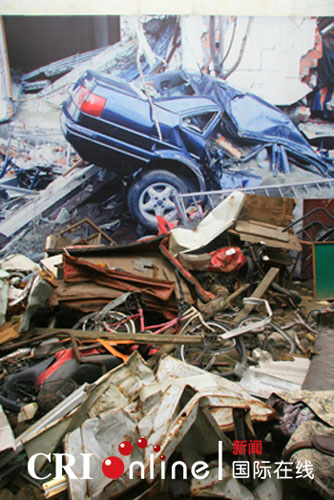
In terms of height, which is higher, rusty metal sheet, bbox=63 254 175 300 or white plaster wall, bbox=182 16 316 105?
white plaster wall, bbox=182 16 316 105

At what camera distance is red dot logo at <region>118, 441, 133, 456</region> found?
244 cm

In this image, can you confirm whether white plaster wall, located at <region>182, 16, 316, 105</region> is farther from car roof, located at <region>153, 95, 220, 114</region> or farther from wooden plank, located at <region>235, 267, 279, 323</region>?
wooden plank, located at <region>235, 267, 279, 323</region>

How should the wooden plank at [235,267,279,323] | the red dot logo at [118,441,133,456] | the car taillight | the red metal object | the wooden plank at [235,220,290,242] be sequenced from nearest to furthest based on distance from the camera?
the red dot logo at [118,441,133,456], the wooden plank at [235,267,279,323], the red metal object, the wooden plank at [235,220,290,242], the car taillight

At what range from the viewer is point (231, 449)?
2.41m

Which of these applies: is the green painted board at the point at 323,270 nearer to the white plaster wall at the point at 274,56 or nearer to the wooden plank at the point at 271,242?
the wooden plank at the point at 271,242

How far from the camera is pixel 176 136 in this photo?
7035mm

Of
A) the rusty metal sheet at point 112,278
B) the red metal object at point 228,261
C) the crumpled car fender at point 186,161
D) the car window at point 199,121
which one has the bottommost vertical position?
the red metal object at point 228,261

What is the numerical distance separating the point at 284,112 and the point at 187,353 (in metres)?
5.36

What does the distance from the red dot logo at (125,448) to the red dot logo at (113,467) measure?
0.05 metres

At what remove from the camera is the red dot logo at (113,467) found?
2303mm

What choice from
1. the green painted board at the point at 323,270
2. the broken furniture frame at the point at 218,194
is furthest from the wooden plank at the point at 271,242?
the broken furniture frame at the point at 218,194

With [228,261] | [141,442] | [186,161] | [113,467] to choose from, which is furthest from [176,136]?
[113,467]

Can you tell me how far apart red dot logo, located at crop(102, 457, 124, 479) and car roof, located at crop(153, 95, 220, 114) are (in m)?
6.04

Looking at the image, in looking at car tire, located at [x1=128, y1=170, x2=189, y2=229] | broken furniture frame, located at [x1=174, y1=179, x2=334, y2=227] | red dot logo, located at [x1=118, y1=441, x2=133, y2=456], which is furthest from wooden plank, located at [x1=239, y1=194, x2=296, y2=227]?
red dot logo, located at [x1=118, y1=441, x2=133, y2=456]
